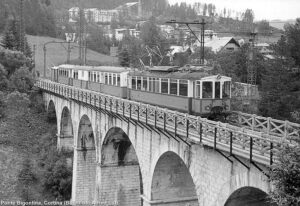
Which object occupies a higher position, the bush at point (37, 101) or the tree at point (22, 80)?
the tree at point (22, 80)

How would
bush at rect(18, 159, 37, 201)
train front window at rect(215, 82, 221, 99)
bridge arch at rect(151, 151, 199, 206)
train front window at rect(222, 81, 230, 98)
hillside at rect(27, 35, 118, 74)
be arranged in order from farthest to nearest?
hillside at rect(27, 35, 118, 74), bush at rect(18, 159, 37, 201), bridge arch at rect(151, 151, 199, 206), train front window at rect(222, 81, 230, 98), train front window at rect(215, 82, 221, 99)

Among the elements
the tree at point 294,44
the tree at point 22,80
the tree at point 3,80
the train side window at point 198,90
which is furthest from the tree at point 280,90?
the tree at point 3,80

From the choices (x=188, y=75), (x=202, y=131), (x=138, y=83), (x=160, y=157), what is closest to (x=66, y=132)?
(x=138, y=83)

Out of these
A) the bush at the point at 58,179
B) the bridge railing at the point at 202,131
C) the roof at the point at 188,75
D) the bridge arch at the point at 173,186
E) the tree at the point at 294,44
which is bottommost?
the bush at the point at 58,179

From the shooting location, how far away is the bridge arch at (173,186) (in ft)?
70.7

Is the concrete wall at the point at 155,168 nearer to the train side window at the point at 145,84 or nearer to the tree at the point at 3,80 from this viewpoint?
the train side window at the point at 145,84

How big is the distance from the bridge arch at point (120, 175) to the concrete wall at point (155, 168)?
7 cm

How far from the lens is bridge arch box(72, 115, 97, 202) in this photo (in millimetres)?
35156

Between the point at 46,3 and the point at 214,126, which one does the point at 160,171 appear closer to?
the point at 214,126

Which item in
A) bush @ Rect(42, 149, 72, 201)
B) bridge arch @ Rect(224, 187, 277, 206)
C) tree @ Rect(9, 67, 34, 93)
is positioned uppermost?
tree @ Rect(9, 67, 34, 93)

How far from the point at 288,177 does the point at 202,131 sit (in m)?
5.95

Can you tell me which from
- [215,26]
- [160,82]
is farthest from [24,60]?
[215,26]

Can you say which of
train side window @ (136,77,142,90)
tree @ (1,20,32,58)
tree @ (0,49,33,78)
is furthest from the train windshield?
tree @ (1,20,32,58)

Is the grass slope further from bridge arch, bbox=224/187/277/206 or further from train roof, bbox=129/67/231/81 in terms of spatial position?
Result: bridge arch, bbox=224/187/277/206
